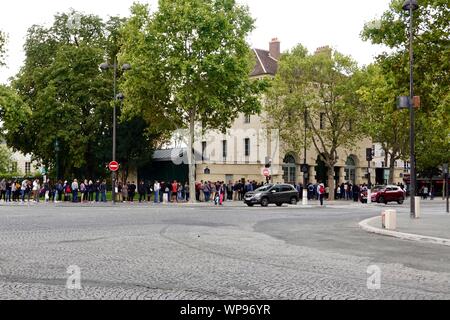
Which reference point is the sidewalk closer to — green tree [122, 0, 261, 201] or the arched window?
green tree [122, 0, 261, 201]

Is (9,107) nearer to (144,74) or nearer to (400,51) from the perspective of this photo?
(144,74)

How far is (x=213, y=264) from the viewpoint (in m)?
10.1

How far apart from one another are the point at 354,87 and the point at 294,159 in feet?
44.3

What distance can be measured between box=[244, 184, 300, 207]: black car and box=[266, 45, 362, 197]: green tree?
12760 mm

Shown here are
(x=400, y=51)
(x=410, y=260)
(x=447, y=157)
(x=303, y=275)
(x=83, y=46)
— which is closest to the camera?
(x=303, y=275)

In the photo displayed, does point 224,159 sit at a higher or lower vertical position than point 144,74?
lower

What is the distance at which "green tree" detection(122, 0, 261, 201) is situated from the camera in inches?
1636

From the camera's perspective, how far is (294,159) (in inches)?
2511

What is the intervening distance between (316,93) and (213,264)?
46.5m

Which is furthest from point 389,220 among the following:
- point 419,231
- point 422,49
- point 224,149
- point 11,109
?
point 224,149

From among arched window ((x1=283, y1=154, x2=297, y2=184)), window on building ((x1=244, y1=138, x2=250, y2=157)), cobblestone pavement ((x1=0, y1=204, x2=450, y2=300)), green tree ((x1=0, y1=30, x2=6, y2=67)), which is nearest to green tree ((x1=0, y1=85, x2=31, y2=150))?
green tree ((x1=0, y1=30, x2=6, y2=67))

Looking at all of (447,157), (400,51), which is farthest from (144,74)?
(447,157)

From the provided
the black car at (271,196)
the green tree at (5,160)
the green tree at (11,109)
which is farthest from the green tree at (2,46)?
the green tree at (5,160)

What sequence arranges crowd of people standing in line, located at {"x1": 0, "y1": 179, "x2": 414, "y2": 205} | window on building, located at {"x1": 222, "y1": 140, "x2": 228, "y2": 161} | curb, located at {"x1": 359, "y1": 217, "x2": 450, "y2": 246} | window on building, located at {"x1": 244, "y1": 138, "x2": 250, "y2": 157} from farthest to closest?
window on building, located at {"x1": 222, "y1": 140, "x2": 228, "y2": 161}
window on building, located at {"x1": 244, "y1": 138, "x2": 250, "y2": 157}
crowd of people standing in line, located at {"x1": 0, "y1": 179, "x2": 414, "y2": 205}
curb, located at {"x1": 359, "y1": 217, "x2": 450, "y2": 246}
